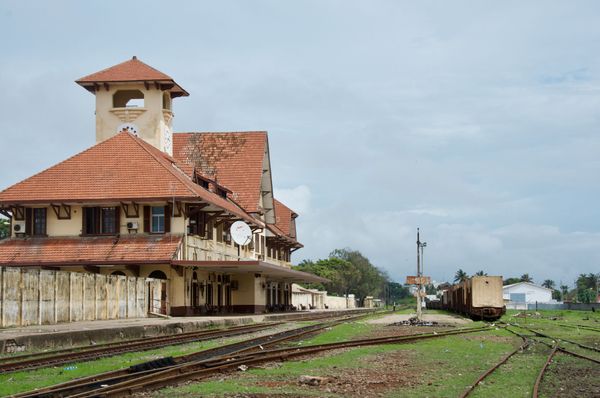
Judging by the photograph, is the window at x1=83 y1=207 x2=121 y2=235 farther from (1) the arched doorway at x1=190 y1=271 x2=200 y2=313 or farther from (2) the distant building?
(2) the distant building

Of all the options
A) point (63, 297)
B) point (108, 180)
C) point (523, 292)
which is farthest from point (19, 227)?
point (523, 292)

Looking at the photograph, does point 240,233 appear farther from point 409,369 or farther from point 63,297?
point 409,369

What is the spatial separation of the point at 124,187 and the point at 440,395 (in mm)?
32845

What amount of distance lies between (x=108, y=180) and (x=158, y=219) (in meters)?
3.44

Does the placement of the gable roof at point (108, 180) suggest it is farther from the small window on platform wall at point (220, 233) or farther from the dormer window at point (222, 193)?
the dormer window at point (222, 193)

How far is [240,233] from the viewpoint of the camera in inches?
1901

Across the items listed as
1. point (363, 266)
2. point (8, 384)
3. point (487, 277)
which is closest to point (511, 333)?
point (487, 277)

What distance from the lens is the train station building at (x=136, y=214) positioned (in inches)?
1606

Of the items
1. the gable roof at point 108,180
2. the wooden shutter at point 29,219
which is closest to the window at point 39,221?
the wooden shutter at point 29,219

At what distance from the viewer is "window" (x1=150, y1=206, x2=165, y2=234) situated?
4206cm

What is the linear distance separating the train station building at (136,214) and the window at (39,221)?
51mm

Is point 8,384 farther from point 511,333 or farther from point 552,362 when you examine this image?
point 511,333

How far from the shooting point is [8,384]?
12.0 metres

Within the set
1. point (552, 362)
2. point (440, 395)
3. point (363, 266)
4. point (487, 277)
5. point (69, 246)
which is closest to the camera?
point (440, 395)
